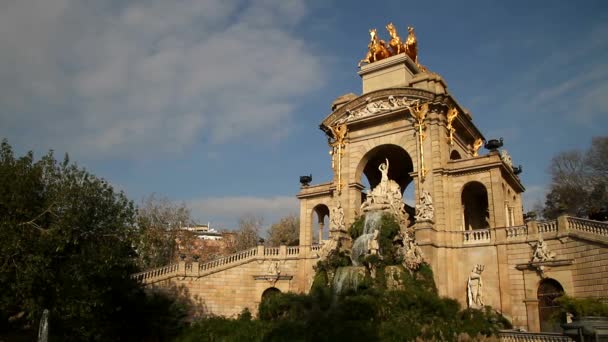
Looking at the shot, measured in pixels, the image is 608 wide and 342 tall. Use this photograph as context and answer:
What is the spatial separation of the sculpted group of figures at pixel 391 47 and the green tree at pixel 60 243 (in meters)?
20.4

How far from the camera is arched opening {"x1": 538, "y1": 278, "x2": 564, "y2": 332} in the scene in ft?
71.0

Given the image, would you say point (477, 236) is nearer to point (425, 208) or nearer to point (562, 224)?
point (425, 208)

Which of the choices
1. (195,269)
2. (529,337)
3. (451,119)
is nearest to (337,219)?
(451,119)

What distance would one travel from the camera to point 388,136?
2878cm

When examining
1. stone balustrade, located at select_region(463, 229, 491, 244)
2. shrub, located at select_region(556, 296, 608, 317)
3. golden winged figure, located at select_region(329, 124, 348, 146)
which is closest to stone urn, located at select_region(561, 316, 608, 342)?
shrub, located at select_region(556, 296, 608, 317)

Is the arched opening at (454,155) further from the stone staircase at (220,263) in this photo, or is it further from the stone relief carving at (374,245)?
the stone staircase at (220,263)

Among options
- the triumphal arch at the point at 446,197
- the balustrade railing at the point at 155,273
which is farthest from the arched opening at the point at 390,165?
the balustrade railing at the point at 155,273

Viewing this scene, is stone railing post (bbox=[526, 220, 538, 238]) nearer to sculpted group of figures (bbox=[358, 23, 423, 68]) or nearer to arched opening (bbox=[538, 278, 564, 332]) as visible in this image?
arched opening (bbox=[538, 278, 564, 332])

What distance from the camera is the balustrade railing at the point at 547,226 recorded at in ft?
72.3

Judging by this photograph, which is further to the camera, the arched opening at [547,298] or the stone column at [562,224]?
the arched opening at [547,298]

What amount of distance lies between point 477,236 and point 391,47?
14.5 metres

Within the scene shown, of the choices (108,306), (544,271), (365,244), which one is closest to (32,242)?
(108,306)

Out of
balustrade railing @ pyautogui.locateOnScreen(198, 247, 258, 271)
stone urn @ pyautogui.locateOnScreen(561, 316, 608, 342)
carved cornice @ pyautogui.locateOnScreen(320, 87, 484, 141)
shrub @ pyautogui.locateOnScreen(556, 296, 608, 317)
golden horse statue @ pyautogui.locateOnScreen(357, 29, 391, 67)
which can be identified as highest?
golden horse statue @ pyautogui.locateOnScreen(357, 29, 391, 67)

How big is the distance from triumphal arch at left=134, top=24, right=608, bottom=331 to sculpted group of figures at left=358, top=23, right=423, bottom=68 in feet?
0.22
